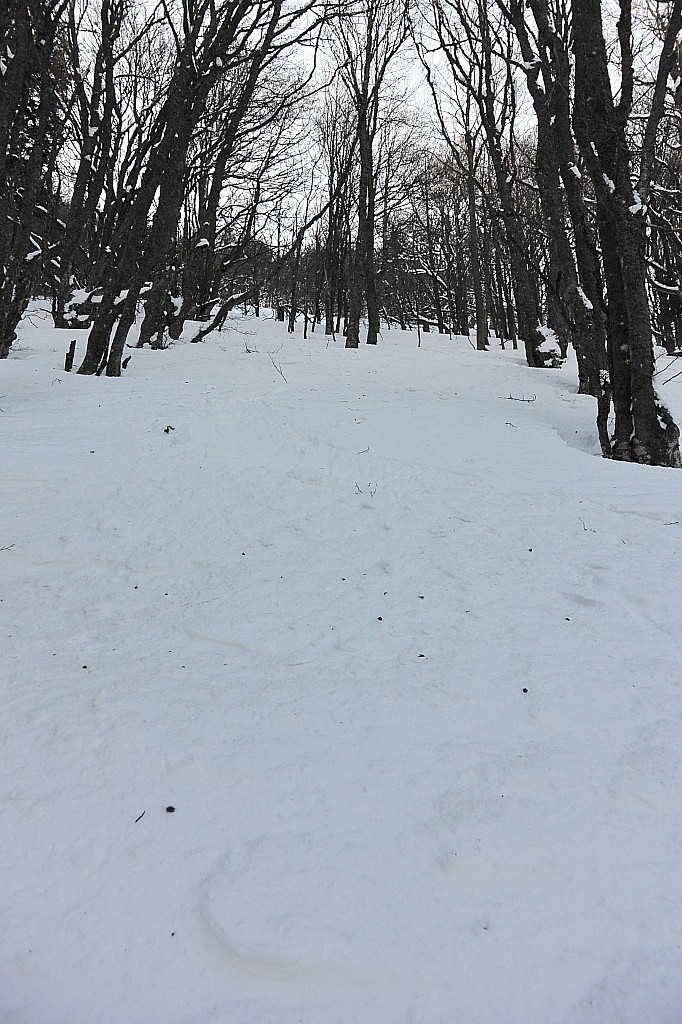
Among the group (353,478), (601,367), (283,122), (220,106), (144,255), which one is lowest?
(353,478)

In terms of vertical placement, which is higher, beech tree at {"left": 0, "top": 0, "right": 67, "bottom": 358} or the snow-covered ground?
beech tree at {"left": 0, "top": 0, "right": 67, "bottom": 358}

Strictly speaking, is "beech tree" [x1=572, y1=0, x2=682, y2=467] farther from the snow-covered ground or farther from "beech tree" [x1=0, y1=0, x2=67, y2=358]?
"beech tree" [x1=0, y1=0, x2=67, y2=358]

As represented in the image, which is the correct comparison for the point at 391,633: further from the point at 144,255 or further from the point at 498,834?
the point at 144,255

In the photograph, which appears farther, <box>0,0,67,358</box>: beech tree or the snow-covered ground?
<box>0,0,67,358</box>: beech tree

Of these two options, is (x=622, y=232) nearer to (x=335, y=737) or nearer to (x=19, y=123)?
(x=335, y=737)

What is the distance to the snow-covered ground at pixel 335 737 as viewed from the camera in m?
1.39

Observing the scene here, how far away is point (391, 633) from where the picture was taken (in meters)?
2.66

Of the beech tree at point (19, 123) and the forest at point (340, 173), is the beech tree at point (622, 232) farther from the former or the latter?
the beech tree at point (19, 123)

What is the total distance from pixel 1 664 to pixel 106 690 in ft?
1.54

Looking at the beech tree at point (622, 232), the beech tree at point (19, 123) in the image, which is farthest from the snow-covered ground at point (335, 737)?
the beech tree at point (19, 123)

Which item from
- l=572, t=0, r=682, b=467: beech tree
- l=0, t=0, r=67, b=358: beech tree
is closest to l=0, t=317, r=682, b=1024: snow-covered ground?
l=572, t=0, r=682, b=467: beech tree

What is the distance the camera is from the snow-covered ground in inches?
54.6

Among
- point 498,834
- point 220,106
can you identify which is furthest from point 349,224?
point 498,834

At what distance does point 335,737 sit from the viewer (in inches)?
82.0
